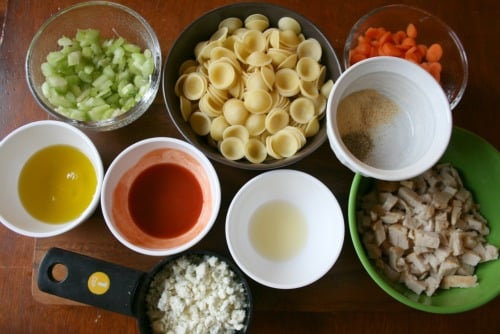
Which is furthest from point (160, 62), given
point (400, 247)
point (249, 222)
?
point (400, 247)

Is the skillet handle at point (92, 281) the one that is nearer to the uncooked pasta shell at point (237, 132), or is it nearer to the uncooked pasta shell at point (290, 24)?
the uncooked pasta shell at point (237, 132)

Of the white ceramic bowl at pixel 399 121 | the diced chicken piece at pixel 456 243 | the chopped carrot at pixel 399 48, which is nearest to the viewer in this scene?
the white ceramic bowl at pixel 399 121

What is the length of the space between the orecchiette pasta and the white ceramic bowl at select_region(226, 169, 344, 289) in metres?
0.09

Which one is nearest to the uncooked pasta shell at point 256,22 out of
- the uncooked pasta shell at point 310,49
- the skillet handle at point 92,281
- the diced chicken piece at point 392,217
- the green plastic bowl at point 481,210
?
the uncooked pasta shell at point 310,49

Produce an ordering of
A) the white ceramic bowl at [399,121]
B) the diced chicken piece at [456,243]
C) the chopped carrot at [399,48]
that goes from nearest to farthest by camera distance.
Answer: the white ceramic bowl at [399,121]
the diced chicken piece at [456,243]
the chopped carrot at [399,48]

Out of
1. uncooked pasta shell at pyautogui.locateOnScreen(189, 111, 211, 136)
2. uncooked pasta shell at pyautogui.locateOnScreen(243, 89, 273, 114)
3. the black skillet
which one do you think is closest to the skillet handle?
the black skillet

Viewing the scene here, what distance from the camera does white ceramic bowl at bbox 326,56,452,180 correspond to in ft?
3.22

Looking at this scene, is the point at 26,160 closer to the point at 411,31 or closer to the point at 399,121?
the point at 399,121

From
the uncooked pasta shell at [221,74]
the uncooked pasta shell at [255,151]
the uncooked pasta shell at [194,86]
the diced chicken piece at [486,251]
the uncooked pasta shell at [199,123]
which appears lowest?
the diced chicken piece at [486,251]

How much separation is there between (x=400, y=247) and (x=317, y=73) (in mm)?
474

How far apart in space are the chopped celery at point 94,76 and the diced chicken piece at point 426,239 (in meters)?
0.76

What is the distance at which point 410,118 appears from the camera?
3.57 ft

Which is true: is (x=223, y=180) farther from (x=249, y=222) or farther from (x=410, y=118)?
(x=410, y=118)

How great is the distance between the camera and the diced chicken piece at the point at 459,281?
3.56ft
